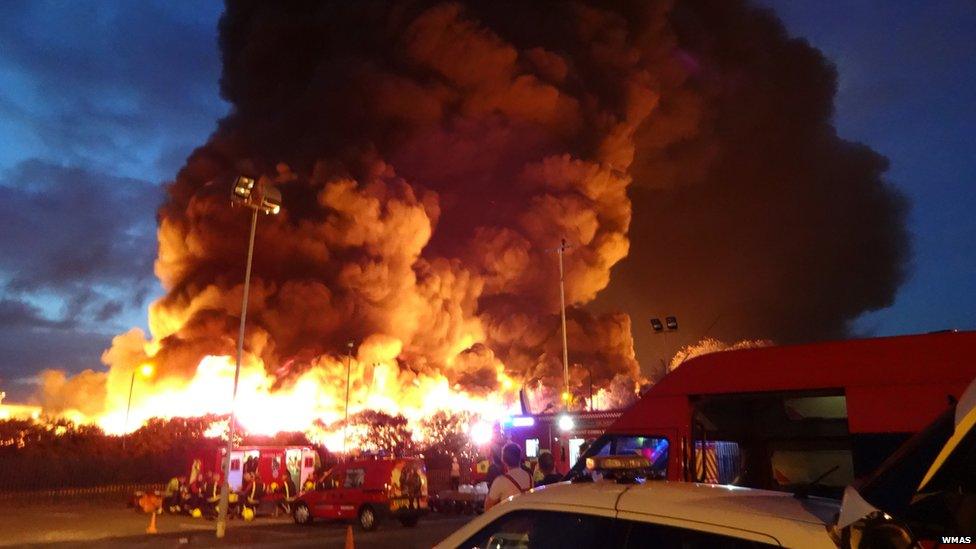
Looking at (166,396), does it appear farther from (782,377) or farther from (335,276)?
(782,377)

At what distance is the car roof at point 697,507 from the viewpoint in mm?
2159

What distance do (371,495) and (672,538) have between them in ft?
48.6

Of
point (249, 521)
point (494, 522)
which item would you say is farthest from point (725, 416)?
point (249, 521)

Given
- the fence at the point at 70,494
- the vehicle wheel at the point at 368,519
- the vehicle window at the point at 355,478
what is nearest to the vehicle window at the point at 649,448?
the vehicle wheel at the point at 368,519

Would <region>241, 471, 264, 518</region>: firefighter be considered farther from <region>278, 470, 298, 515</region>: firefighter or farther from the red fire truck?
the red fire truck

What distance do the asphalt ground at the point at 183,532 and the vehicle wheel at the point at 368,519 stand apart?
201 millimetres

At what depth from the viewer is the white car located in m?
2.20

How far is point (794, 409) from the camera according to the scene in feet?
23.8

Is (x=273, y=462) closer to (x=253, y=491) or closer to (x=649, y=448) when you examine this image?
(x=253, y=491)

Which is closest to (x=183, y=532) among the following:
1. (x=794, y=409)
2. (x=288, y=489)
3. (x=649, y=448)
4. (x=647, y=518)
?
(x=288, y=489)

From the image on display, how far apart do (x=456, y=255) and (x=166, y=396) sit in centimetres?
2732

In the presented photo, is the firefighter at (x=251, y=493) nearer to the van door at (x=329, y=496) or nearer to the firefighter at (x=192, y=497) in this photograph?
the firefighter at (x=192, y=497)

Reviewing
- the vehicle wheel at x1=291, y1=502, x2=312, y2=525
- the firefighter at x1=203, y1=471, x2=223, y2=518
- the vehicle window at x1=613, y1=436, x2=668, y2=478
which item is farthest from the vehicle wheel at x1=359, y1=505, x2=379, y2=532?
the vehicle window at x1=613, y1=436, x2=668, y2=478

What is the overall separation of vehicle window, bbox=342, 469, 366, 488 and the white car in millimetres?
14365
